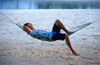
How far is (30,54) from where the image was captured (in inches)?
156

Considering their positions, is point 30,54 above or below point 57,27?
below

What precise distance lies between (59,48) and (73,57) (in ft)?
2.58

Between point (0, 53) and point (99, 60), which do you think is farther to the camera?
point (0, 53)

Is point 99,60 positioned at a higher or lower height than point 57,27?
lower

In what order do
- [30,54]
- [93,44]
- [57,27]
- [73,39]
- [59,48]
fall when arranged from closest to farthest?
1. [57,27]
2. [30,54]
3. [59,48]
4. [93,44]
5. [73,39]

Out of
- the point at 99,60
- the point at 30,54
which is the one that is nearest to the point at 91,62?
the point at 99,60

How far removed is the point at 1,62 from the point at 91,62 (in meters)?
1.49

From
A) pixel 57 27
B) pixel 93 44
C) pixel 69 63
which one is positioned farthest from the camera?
pixel 93 44

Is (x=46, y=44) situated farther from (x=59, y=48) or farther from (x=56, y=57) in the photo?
(x=56, y=57)

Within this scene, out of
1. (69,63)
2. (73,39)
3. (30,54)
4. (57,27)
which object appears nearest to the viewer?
(69,63)

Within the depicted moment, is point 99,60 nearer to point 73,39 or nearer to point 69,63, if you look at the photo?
point 69,63

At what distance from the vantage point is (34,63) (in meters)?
3.40

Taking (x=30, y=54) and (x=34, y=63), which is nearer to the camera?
(x=34, y=63)

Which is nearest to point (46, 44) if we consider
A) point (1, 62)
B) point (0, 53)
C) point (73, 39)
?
point (73, 39)
